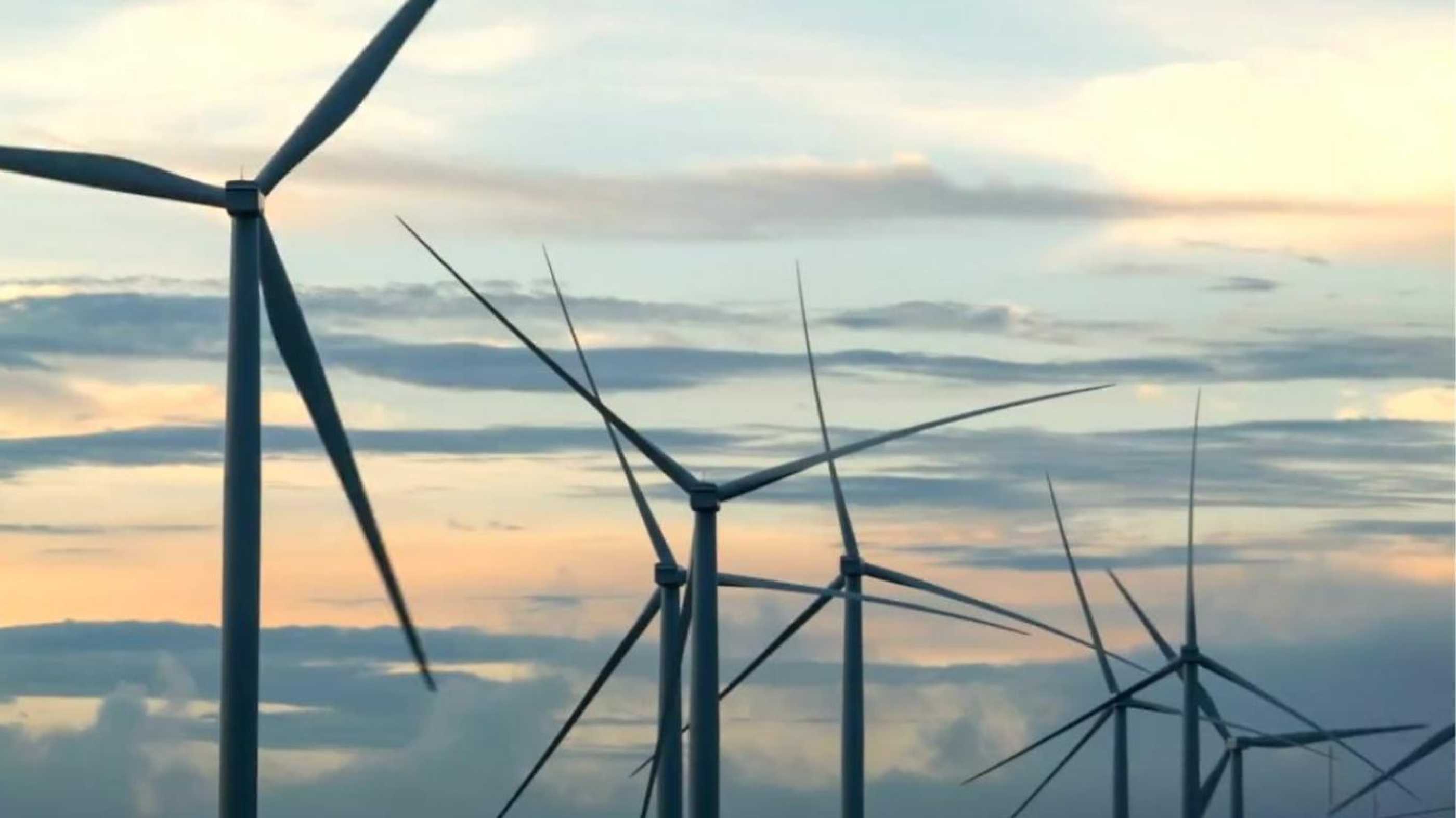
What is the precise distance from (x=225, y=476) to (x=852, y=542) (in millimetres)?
38523

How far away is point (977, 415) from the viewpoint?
57.7 metres

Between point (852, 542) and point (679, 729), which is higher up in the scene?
point (852, 542)

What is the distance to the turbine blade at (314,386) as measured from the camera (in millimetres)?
39562

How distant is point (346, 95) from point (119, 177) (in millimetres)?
4739

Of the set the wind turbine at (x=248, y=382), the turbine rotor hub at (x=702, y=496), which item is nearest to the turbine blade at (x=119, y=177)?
the wind turbine at (x=248, y=382)

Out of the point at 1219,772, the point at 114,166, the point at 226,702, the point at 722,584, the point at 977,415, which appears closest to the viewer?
the point at 226,702

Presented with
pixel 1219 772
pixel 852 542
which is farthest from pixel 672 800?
pixel 1219 772

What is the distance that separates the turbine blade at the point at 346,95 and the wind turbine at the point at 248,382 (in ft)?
0.07

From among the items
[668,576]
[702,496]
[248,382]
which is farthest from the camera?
[668,576]

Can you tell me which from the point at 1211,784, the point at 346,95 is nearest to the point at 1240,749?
the point at 1211,784

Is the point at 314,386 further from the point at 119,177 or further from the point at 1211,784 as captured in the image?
the point at 1211,784

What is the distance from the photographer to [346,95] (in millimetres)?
44688

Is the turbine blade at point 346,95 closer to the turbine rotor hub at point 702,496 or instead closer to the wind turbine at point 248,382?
the wind turbine at point 248,382

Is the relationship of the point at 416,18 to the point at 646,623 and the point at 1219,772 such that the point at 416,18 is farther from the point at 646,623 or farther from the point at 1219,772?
the point at 1219,772
